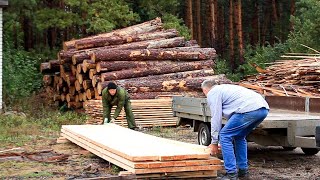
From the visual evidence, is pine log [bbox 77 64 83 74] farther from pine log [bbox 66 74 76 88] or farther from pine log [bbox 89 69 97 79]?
pine log [bbox 66 74 76 88]

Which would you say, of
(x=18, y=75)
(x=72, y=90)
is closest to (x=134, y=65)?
(x=72, y=90)

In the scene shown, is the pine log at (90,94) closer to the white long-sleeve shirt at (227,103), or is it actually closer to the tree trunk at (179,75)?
the tree trunk at (179,75)

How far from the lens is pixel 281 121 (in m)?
9.84

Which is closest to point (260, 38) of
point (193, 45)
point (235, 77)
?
point (235, 77)

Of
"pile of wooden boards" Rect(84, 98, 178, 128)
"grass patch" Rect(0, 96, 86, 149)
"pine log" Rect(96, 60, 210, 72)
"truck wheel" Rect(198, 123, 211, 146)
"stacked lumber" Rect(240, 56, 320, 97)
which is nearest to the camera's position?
"truck wheel" Rect(198, 123, 211, 146)

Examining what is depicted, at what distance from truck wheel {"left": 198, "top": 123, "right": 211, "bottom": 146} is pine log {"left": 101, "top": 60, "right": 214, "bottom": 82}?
7108 mm

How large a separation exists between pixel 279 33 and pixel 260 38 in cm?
285

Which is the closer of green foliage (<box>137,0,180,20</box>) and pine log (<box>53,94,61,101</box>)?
pine log (<box>53,94,61,101</box>)

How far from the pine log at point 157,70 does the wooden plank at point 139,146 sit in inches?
242

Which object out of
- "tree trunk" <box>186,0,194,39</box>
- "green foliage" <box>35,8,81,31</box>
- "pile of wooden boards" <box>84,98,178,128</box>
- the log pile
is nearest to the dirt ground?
"pile of wooden boards" <box>84,98,178,128</box>

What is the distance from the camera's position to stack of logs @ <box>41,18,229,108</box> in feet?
63.2

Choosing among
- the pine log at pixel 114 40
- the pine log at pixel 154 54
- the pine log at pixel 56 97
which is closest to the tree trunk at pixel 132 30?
the pine log at pixel 114 40

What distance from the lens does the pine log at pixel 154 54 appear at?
19423 millimetres

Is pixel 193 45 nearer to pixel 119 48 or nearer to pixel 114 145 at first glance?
pixel 119 48
